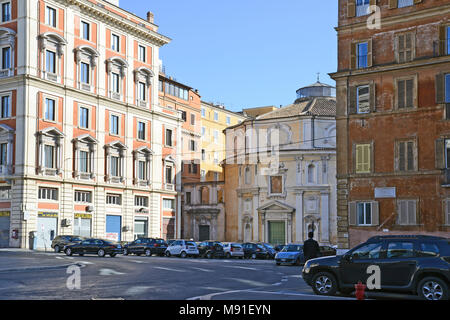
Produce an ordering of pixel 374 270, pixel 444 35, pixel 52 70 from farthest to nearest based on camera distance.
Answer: pixel 52 70, pixel 444 35, pixel 374 270

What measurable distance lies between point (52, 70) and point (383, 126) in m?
31.2

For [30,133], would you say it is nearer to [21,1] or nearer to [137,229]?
[21,1]

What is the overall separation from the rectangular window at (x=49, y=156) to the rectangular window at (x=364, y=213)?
28.9 metres

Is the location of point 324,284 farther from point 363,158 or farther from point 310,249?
point 363,158

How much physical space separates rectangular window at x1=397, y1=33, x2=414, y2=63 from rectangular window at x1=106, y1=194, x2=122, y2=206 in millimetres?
33863

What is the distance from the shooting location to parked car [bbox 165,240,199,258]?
47.3 metres

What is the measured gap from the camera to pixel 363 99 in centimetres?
3875

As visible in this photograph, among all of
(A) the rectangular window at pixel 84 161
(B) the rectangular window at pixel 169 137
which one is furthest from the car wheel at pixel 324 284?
(B) the rectangular window at pixel 169 137

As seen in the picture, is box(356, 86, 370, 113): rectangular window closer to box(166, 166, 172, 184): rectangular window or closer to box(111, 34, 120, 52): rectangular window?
box(111, 34, 120, 52): rectangular window

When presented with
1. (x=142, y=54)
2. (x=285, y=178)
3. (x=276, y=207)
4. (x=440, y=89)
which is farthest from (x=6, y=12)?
(x=440, y=89)

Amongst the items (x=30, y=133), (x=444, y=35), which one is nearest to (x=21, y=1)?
(x=30, y=133)

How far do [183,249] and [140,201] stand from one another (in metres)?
19.6
